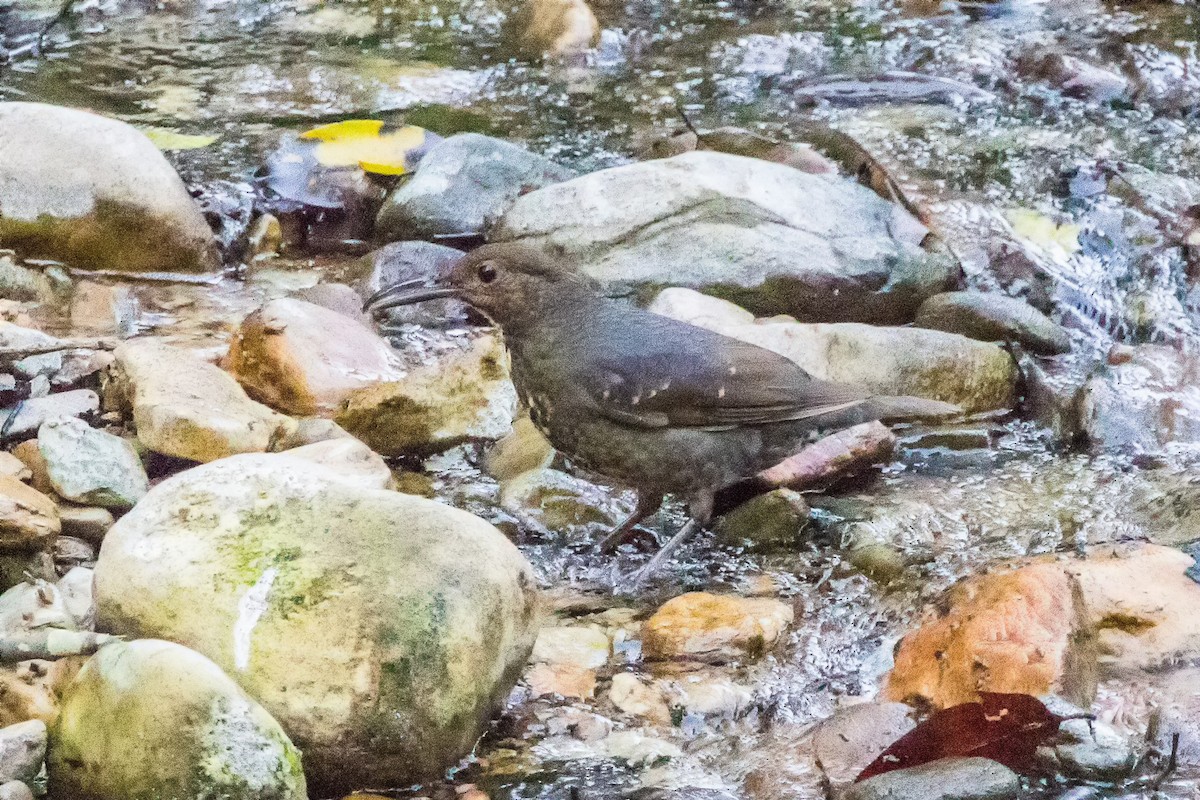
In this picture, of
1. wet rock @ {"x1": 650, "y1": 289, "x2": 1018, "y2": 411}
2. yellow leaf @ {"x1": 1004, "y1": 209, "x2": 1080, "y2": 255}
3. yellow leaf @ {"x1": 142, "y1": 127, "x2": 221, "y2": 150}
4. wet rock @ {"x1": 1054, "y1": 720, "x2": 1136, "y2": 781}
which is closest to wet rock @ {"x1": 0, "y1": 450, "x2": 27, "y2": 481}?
wet rock @ {"x1": 650, "y1": 289, "x2": 1018, "y2": 411}

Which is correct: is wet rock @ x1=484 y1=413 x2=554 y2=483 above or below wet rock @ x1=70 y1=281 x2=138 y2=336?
below

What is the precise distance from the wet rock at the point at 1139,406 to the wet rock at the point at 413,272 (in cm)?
264

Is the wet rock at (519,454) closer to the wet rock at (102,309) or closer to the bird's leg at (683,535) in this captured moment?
the bird's leg at (683,535)

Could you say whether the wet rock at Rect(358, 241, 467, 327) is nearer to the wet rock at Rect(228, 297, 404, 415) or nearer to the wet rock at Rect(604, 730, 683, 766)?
the wet rock at Rect(228, 297, 404, 415)

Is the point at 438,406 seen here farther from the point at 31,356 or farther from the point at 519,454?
the point at 31,356

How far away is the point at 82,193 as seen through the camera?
20.5 ft

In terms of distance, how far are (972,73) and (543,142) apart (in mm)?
2960

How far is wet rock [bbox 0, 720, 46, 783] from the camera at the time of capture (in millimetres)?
2932

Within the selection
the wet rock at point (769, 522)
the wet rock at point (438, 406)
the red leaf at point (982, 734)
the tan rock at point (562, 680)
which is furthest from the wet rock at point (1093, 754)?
the wet rock at point (438, 406)

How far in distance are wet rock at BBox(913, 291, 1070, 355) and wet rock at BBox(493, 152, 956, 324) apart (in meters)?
0.25

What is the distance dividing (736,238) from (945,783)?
11.4ft

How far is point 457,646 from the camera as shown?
3.19 m

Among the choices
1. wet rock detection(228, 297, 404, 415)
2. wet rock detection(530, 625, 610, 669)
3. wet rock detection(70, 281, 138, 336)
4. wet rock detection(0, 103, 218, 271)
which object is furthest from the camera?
wet rock detection(0, 103, 218, 271)

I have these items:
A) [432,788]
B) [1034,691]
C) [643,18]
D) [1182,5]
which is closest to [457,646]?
[432,788]
